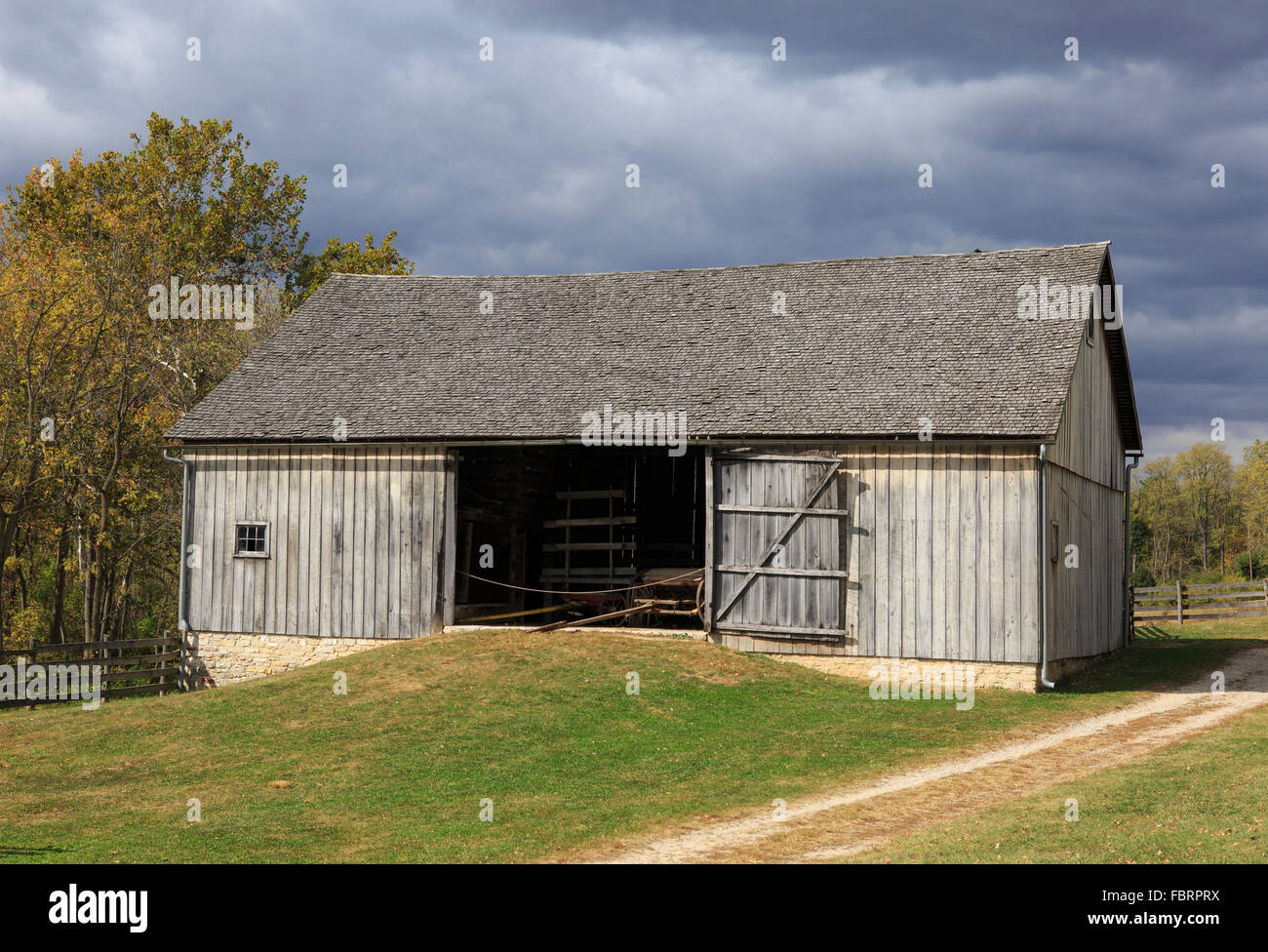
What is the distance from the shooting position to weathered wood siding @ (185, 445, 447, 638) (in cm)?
2484

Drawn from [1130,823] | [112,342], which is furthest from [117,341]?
Result: [1130,823]

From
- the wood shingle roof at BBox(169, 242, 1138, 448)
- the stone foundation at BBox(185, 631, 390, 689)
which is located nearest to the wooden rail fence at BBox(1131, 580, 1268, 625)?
the wood shingle roof at BBox(169, 242, 1138, 448)

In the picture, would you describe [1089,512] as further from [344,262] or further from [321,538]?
[344,262]

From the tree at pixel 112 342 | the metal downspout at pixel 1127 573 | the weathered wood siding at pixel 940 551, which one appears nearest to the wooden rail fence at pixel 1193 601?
the metal downspout at pixel 1127 573

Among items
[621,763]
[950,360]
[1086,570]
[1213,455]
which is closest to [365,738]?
[621,763]

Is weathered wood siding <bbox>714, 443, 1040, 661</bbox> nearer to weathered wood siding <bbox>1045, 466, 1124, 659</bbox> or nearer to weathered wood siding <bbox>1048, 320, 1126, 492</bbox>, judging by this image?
weathered wood siding <bbox>1045, 466, 1124, 659</bbox>

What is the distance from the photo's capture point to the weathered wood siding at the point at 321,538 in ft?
81.5

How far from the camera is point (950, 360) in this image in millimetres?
23672

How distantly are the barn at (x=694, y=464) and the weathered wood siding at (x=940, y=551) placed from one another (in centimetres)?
4

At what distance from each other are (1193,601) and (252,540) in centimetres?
3109

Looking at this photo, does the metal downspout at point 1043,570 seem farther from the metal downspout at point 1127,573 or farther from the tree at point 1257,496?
the tree at point 1257,496

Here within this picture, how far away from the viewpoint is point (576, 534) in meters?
30.3

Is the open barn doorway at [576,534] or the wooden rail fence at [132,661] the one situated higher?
the open barn doorway at [576,534]
